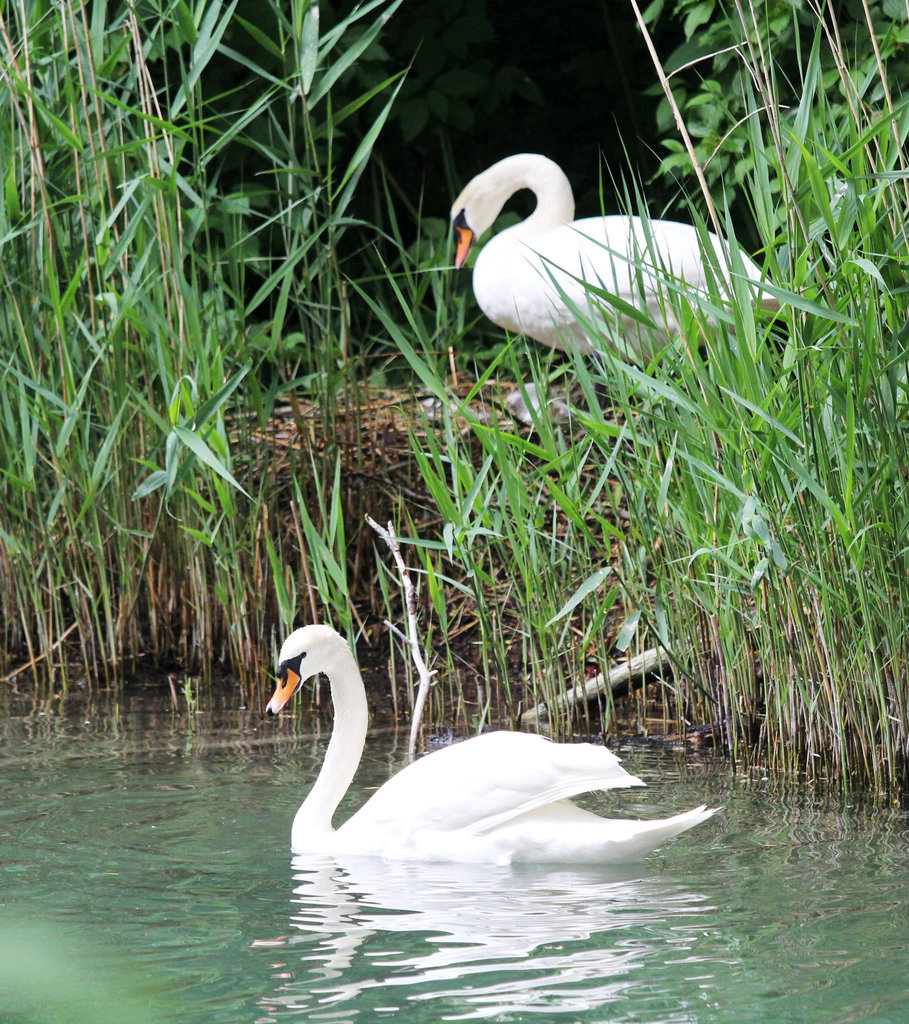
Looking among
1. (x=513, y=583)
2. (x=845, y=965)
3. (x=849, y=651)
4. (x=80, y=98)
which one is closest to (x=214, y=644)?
(x=513, y=583)

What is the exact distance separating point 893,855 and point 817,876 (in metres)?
0.23

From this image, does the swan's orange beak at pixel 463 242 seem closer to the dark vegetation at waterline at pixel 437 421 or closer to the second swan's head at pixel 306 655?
the dark vegetation at waterline at pixel 437 421

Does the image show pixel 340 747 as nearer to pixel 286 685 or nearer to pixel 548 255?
pixel 286 685

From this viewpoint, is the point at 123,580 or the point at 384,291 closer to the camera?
the point at 123,580

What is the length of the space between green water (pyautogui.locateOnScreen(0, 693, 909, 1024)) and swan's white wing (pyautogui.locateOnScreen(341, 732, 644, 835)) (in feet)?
0.39

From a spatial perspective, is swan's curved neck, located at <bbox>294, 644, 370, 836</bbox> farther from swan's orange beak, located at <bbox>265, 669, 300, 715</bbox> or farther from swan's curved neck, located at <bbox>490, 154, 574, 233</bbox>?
swan's curved neck, located at <bbox>490, 154, 574, 233</bbox>

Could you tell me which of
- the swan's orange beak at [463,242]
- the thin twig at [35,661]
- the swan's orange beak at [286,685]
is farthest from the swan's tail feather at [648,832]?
the swan's orange beak at [463,242]

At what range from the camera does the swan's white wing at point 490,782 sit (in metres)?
3.35

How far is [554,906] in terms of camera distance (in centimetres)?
305

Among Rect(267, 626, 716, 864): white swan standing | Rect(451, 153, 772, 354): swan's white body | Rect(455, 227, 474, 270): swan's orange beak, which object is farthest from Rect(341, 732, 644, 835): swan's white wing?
Rect(455, 227, 474, 270): swan's orange beak

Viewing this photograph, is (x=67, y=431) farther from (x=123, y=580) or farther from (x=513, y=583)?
(x=513, y=583)

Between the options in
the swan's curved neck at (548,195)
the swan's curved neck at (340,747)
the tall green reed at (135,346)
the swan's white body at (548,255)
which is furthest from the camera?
the swan's curved neck at (548,195)

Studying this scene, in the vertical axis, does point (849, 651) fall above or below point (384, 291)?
below

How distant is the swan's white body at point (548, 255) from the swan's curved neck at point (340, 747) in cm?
151
